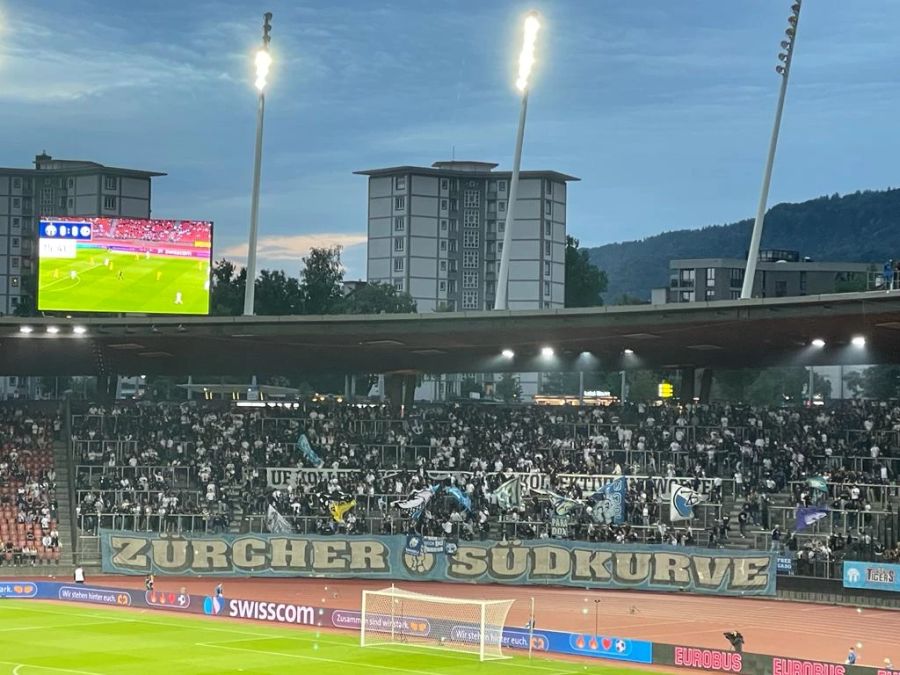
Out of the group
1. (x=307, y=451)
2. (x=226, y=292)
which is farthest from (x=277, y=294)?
(x=307, y=451)

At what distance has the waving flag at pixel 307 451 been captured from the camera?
68062 millimetres

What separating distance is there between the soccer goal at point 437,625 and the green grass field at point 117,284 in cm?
2173

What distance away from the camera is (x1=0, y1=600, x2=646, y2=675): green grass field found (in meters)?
38.9

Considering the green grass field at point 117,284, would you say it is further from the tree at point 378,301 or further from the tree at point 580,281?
the tree at point 580,281

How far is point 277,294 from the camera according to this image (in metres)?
153

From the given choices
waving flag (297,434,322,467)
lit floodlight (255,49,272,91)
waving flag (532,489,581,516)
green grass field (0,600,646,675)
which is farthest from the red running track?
lit floodlight (255,49,272,91)

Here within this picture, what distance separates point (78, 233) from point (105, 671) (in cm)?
3036

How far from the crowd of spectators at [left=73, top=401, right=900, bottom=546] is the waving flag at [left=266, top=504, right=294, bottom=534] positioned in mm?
566

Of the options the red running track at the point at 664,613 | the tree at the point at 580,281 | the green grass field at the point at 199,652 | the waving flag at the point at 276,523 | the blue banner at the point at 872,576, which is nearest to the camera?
the green grass field at the point at 199,652

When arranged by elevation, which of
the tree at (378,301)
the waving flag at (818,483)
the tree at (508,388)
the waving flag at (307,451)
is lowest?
the waving flag at (818,483)

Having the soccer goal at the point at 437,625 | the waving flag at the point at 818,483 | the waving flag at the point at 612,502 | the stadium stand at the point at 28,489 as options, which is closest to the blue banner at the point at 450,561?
the waving flag at the point at 612,502

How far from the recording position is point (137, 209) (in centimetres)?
16575

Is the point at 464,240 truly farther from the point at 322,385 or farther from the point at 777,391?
the point at 777,391

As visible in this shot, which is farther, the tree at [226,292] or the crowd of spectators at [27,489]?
the tree at [226,292]
